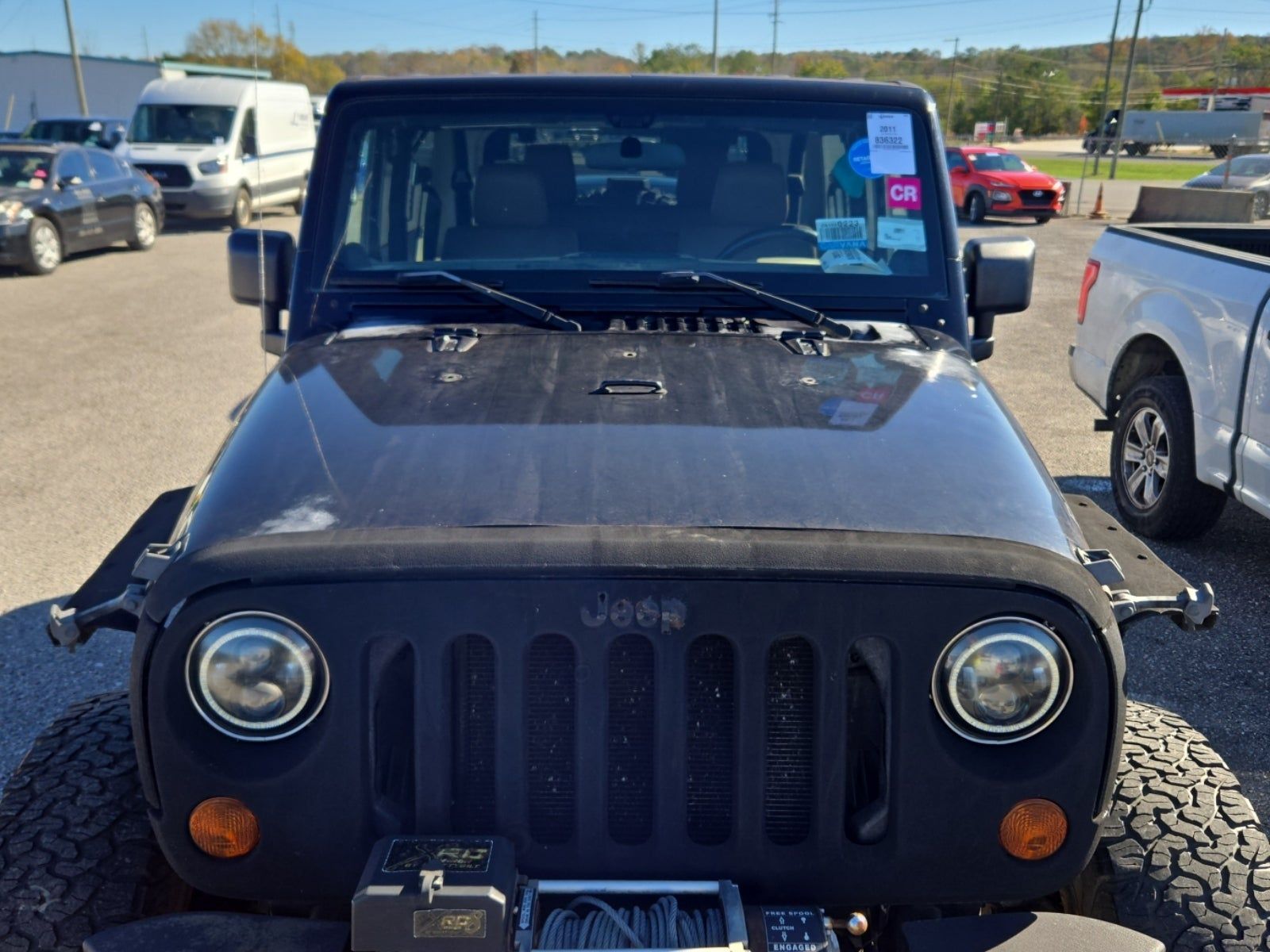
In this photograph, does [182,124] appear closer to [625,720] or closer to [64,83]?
[625,720]

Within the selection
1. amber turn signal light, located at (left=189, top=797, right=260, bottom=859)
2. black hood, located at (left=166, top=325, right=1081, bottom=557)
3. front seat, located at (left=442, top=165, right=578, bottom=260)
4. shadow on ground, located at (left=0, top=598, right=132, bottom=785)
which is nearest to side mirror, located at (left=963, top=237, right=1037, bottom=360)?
black hood, located at (left=166, top=325, right=1081, bottom=557)

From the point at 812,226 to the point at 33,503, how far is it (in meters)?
4.63

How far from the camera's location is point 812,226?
134 inches

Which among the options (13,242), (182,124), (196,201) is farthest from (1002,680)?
(182,124)

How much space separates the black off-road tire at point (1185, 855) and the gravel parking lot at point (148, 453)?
161 cm

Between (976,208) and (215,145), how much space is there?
575 inches

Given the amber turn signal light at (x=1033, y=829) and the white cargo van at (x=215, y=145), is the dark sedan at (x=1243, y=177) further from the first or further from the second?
the amber turn signal light at (x=1033, y=829)

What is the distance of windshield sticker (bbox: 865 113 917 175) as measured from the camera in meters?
3.38

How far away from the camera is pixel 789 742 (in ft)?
6.48

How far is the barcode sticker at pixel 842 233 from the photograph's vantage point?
335 centimetres

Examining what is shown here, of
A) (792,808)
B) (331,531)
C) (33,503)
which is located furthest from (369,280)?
(33,503)

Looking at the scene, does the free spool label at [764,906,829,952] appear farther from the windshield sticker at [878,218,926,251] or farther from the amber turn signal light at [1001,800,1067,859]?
the windshield sticker at [878,218,926,251]

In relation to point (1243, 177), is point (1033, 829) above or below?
above

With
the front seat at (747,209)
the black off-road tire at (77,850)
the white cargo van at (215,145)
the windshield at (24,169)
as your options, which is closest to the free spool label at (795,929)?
the black off-road tire at (77,850)
